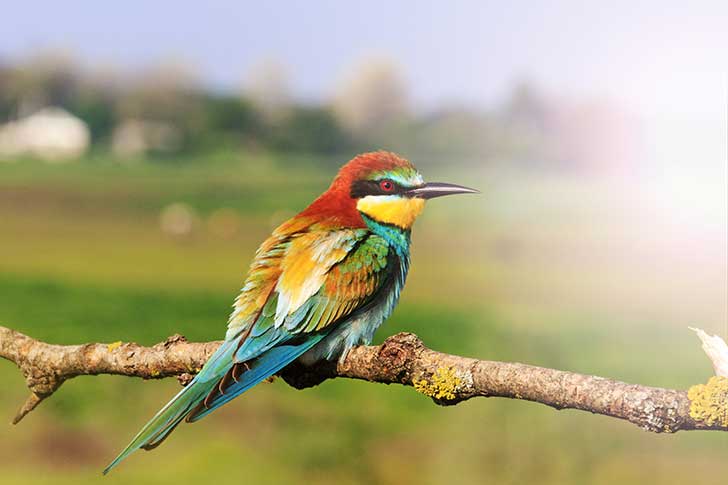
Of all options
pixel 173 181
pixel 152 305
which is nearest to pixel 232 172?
pixel 173 181

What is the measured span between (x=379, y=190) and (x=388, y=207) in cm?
3

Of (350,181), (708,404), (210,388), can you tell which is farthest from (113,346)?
(708,404)

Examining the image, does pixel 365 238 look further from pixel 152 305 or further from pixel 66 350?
pixel 152 305

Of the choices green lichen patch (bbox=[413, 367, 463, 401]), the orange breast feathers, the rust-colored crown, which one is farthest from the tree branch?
the rust-colored crown

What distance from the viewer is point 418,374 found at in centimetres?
97

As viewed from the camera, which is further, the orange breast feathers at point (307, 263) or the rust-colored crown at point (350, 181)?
the rust-colored crown at point (350, 181)

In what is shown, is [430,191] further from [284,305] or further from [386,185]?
[284,305]

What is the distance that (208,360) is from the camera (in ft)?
3.44

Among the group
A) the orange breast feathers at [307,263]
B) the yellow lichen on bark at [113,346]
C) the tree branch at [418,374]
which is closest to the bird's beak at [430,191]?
the orange breast feathers at [307,263]

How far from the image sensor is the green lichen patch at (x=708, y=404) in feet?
2.57

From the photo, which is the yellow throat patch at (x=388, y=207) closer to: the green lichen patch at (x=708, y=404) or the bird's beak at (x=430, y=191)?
the bird's beak at (x=430, y=191)

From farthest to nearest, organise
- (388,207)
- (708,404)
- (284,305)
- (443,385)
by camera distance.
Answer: (388,207) < (284,305) < (443,385) < (708,404)

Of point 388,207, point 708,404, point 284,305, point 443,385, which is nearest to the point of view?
point 708,404

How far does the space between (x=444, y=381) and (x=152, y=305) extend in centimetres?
797
